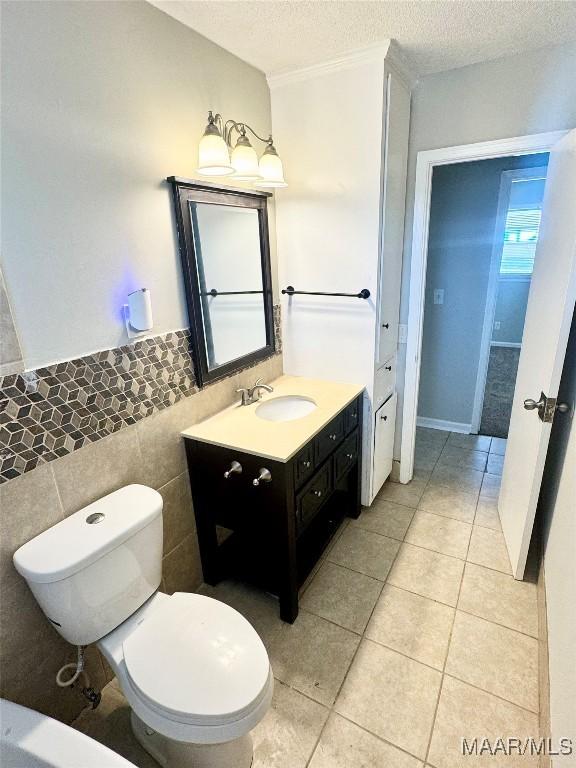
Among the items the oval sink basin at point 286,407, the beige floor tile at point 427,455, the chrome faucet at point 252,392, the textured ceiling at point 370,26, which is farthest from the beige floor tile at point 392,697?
the textured ceiling at point 370,26

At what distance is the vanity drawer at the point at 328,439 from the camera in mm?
1652

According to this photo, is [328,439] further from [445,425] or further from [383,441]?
[445,425]

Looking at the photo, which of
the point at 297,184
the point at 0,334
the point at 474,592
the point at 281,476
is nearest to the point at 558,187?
the point at 297,184

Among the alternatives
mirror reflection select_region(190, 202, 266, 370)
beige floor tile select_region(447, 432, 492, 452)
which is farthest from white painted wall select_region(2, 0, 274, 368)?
beige floor tile select_region(447, 432, 492, 452)

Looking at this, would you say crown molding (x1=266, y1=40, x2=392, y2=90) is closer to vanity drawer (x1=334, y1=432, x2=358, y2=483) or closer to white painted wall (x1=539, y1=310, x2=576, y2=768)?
white painted wall (x1=539, y1=310, x2=576, y2=768)

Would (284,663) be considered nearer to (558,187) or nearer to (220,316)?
(220,316)

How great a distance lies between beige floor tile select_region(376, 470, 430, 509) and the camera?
8.11 ft

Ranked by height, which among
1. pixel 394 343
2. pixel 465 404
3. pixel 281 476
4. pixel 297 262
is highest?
pixel 297 262

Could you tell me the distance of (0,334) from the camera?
103 cm

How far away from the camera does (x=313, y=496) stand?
1.67 metres

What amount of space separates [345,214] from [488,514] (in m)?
1.89

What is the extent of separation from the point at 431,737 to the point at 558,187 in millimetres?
2159

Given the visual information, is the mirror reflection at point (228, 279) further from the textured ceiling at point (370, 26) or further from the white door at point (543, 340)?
the white door at point (543, 340)

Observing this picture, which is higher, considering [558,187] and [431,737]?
[558,187]
